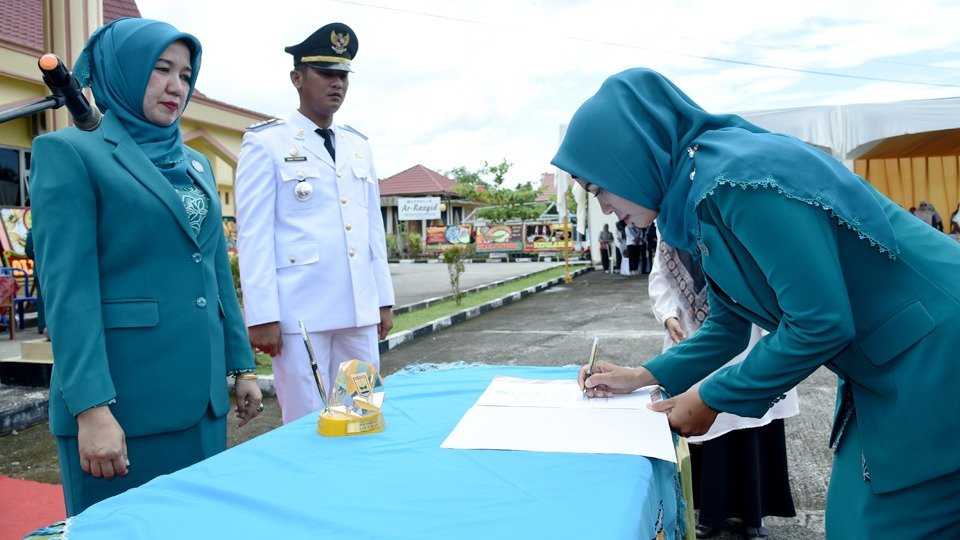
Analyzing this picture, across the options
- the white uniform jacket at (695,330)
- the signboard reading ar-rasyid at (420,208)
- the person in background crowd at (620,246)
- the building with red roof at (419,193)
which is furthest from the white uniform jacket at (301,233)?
the building with red roof at (419,193)

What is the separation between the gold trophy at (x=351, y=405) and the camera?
4.90ft

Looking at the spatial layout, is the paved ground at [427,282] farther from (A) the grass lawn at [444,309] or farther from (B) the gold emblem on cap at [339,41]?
(B) the gold emblem on cap at [339,41]

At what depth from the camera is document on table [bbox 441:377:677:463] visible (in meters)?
1.34

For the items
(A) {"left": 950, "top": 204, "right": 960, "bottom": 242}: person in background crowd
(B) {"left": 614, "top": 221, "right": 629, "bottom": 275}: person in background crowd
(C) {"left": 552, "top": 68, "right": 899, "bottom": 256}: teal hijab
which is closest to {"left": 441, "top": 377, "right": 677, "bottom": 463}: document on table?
(C) {"left": 552, "top": 68, "right": 899, "bottom": 256}: teal hijab

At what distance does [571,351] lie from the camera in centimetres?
671

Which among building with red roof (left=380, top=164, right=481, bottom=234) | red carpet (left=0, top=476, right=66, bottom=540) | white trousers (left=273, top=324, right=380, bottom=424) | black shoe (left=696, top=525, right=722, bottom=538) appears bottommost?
black shoe (left=696, top=525, right=722, bottom=538)

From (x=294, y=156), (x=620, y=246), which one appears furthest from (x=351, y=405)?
(x=620, y=246)

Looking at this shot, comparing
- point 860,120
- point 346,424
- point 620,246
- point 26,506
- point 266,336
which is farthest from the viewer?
point 620,246

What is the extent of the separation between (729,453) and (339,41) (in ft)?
7.55

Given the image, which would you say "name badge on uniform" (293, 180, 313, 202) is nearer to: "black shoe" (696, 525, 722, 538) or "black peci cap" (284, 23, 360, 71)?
"black peci cap" (284, 23, 360, 71)

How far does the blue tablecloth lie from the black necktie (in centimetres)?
158

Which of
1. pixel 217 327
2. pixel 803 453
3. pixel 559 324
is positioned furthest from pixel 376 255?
pixel 559 324

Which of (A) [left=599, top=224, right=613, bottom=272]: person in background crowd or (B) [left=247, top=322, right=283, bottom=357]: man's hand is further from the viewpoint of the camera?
(A) [left=599, top=224, right=613, bottom=272]: person in background crowd

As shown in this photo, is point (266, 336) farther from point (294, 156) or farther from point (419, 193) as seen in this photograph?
point (419, 193)
